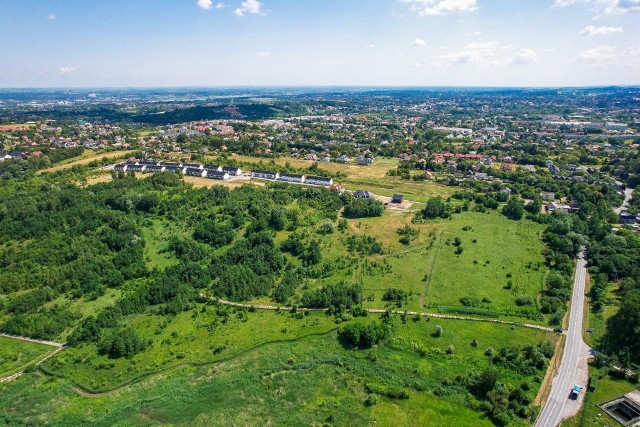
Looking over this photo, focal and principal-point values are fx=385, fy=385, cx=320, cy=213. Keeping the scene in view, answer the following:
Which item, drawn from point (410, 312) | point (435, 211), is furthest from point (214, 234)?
point (435, 211)

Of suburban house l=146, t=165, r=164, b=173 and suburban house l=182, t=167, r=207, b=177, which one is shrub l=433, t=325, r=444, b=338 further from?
suburban house l=146, t=165, r=164, b=173

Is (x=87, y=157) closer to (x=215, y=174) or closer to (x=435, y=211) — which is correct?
(x=215, y=174)

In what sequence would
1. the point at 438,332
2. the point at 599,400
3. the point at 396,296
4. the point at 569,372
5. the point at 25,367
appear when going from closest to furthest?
1. the point at 599,400
2. the point at 569,372
3. the point at 25,367
4. the point at 438,332
5. the point at 396,296

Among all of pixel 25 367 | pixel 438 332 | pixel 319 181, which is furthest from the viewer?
pixel 319 181

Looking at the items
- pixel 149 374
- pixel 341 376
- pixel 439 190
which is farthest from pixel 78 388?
pixel 439 190

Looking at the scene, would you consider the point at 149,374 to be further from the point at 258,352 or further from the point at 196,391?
the point at 258,352

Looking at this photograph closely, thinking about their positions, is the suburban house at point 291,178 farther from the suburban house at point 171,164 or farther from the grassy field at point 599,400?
the grassy field at point 599,400
